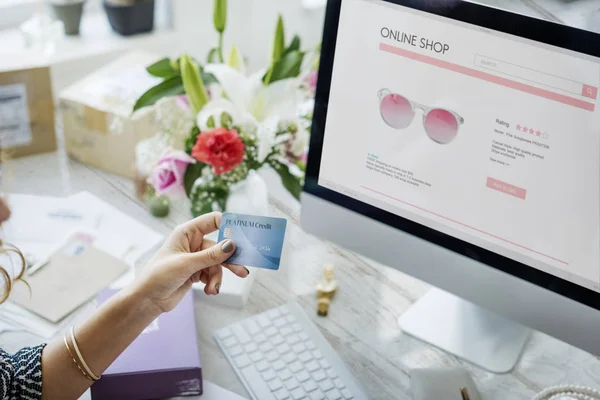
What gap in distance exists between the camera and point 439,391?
37.8 inches

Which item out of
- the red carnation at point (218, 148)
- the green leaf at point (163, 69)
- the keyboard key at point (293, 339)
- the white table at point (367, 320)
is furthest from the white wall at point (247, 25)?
the keyboard key at point (293, 339)

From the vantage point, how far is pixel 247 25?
2002mm

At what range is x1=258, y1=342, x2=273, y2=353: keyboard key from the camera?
1.02 m

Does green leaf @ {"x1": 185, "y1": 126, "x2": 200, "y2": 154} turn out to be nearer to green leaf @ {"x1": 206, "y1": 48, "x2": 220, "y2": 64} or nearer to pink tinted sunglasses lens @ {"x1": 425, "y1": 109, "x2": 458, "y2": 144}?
green leaf @ {"x1": 206, "y1": 48, "x2": 220, "y2": 64}

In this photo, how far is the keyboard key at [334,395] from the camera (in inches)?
38.0

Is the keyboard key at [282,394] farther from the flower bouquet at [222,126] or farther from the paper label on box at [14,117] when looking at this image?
the paper label on box at [14,117]

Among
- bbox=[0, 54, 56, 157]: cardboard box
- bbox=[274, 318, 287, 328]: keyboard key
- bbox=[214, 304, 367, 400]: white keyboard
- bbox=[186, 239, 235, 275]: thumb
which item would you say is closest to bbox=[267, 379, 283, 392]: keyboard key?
bbox=[214, 304, 367, 400]: white keyboard

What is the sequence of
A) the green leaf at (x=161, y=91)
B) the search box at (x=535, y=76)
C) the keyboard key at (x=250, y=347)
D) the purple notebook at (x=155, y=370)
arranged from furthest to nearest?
the green leaf at (x=161, y=91) → the keyboard key at (x=250, y=347) → the purple notebook at (x=155, y=370) → the search box at (x=535, y=76)

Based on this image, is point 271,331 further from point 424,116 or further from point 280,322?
point 424,116

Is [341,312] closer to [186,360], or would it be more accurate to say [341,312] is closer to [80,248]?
[186,360]

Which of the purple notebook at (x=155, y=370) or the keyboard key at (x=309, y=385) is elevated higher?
the purple notebook at (x=155, y=370)

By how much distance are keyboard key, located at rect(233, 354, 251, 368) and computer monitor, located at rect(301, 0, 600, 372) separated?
22 cm

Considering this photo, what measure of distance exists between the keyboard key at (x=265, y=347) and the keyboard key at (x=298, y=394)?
0.26ft

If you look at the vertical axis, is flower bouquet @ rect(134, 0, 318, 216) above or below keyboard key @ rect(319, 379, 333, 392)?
above
